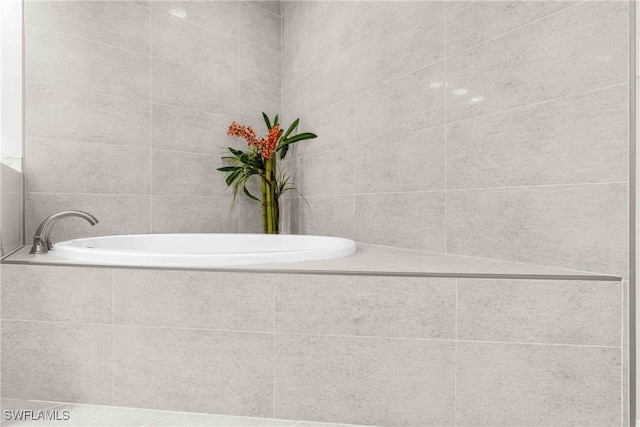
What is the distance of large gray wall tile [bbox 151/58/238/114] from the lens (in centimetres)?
248

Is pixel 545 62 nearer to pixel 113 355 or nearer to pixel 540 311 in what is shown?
pixel 540 311

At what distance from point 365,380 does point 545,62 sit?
1.29 metres

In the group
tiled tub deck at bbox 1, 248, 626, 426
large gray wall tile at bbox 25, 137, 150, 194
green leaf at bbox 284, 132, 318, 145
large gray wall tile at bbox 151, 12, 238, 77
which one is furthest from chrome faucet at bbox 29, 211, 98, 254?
green leaf at bbox 284, 132, 318, 145

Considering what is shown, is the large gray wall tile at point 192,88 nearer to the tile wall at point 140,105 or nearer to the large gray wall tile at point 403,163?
the tile wall at point 140,105

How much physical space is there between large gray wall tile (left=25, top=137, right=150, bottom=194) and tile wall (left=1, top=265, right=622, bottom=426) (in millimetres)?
857

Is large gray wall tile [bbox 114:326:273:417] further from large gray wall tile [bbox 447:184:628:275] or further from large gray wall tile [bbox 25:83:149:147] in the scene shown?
large gray wall tile [bbox 25:83:149:147]

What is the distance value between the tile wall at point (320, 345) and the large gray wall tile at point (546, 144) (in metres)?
0.42

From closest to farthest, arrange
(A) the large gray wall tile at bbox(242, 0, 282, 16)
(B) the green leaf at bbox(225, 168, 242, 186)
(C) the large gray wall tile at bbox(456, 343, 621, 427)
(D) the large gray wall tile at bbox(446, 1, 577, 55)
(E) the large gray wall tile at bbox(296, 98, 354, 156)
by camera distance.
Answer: (C) the large gray wall tile at bbox(456, 343, 621, 427) < (D) the large gray wall tile at bbox(446, 1, 577, 55) < (E) the large gray wall tile at bbox(296, 98, 354, 156) < (B) the green leaf at bbox(225, 168, 242, 186) < (A) the large gray wall tile at bbox(242, 0, 282, 16)

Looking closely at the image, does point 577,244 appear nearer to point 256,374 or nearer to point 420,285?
point 420,285

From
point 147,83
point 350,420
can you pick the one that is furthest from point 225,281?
point 147,83

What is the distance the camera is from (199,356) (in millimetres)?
1366

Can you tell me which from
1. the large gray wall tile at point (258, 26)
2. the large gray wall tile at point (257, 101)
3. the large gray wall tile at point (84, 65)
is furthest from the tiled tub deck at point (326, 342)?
the large gray wall tile at point (258, 26)

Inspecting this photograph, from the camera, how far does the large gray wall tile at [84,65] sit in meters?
2.12

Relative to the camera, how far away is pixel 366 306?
128 centimetres
